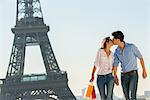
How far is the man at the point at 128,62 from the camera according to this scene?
6.20 metres

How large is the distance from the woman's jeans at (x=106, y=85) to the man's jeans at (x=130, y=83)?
176mm

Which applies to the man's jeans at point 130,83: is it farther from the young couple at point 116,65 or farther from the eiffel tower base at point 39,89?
the eiffel tower base at point 39,89

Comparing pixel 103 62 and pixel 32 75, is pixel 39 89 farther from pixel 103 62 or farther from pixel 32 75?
pixel 103 62

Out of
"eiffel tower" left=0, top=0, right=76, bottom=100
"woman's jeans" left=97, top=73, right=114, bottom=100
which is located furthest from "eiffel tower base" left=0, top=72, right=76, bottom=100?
"woman's jeans" left=97, top=73, right=114, bottom=100

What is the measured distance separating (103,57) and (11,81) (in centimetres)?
3404

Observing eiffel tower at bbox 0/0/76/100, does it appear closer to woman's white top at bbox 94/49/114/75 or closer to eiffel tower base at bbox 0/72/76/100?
eiffel tower base at bbox 0/72/76/100

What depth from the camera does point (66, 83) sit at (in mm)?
39312

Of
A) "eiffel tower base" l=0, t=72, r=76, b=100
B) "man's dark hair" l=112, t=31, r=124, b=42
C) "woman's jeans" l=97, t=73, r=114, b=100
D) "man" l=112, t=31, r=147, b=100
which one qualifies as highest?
"man's dark hair" l=112, t=31, r=124, b=42

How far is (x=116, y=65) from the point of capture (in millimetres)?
6336

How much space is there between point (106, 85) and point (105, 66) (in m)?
0.31

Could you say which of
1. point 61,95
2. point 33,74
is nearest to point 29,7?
A: point 33,74

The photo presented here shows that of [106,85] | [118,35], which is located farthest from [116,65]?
[118,35]

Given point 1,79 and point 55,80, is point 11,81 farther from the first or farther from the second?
point 55,80

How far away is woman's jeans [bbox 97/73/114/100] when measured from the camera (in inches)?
247
